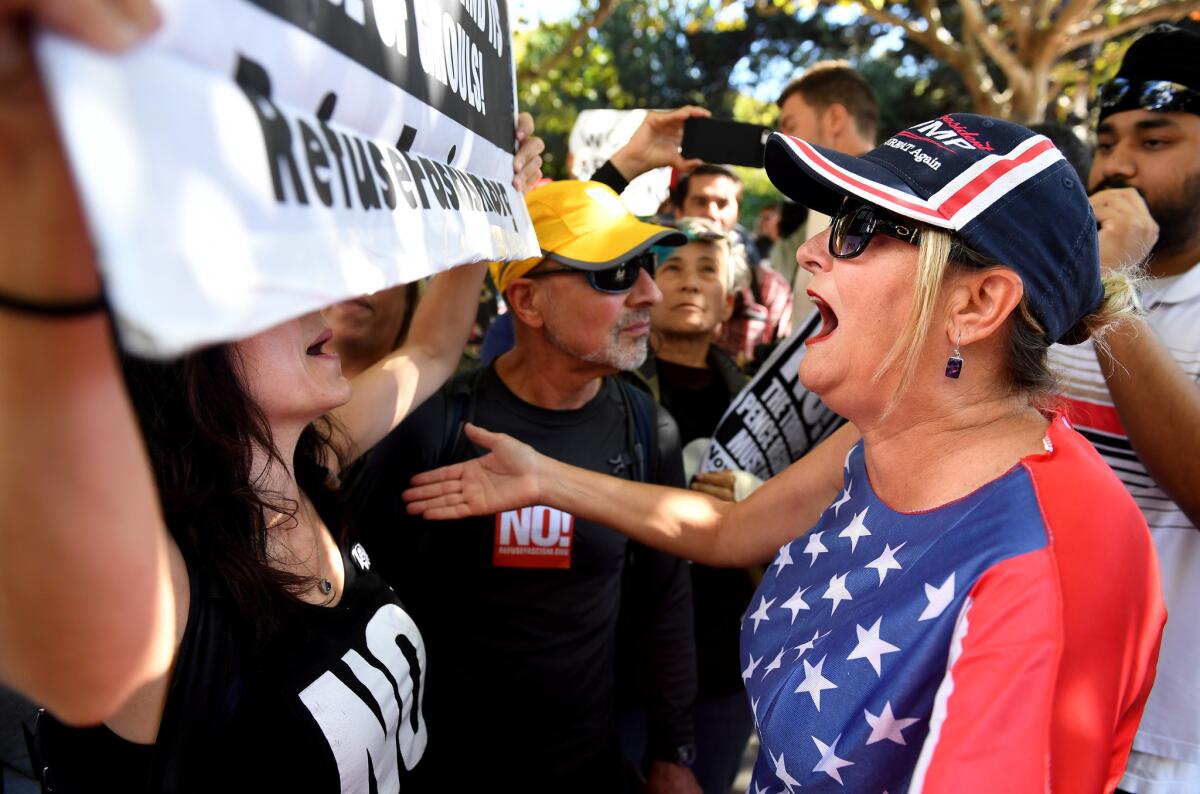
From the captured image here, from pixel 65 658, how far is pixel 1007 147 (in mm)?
1598

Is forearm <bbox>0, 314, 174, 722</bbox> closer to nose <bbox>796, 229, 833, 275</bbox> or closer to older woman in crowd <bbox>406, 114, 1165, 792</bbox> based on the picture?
older woman in crowd <bbox>406, 114, 1165, 792</bbox>

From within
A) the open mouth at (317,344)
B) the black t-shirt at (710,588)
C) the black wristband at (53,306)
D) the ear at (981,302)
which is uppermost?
the black wristband at (53,306)

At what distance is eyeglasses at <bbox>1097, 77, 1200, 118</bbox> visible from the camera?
2273 millimetres

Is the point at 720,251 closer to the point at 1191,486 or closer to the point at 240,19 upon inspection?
the point at 1191,486

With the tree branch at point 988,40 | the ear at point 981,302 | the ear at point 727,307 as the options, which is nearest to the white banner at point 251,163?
the ear at point 981,302

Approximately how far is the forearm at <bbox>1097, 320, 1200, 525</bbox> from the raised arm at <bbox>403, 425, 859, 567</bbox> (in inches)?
25.8

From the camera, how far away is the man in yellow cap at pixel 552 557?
2398 millimetres

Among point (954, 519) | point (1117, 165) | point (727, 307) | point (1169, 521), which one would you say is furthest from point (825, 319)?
point (727, 307)

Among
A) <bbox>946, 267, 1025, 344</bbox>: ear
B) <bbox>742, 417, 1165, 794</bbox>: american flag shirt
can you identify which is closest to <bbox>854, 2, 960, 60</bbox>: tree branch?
<bbox>946, 267, 1025, 344</bbox>: ear

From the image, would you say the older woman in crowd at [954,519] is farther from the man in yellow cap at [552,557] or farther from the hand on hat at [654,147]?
the hand on hat at [654,147]

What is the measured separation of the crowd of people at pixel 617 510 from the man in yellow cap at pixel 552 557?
0.01 metres

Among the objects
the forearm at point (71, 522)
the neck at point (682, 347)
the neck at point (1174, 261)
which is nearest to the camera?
the forearm at point (71, 522)

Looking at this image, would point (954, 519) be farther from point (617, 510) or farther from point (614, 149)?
point (614, 149)

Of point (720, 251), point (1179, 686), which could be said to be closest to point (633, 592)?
point (1179, 686)
